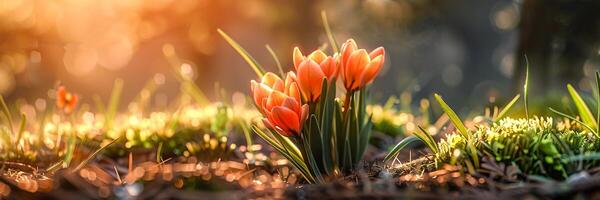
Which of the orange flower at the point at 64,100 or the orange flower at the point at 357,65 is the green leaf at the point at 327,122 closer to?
the orange flower at the point at 357,65

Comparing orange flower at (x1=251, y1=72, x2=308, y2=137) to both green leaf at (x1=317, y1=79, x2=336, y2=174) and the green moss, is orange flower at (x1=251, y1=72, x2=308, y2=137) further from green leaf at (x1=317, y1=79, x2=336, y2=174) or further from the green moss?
the green moss

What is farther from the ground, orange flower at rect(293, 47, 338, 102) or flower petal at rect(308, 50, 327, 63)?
flower petal at rect(308, 50, 327, 63)

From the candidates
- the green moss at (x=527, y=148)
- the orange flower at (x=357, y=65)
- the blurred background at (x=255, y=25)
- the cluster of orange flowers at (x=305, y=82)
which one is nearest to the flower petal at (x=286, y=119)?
the cluster of orange flowers at (x=305, y=82)

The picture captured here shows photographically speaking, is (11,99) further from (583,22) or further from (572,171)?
(572,171)

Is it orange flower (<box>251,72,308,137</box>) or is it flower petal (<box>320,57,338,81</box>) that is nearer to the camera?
orange flower (<box>251,72,308,137</box>)

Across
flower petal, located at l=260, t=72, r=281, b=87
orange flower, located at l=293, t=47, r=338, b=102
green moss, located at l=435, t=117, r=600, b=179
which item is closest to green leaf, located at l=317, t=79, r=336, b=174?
orange flower, located at l=293, t=47, r=338, b=102

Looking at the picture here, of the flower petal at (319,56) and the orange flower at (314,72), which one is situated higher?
the flower petal at (319,56)

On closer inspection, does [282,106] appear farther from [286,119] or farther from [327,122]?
[327,122]

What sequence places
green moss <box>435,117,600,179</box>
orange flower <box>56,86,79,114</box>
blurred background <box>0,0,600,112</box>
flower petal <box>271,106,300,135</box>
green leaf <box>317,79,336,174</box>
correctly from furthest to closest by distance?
blurred background <box>0,0,600,112</box>
orange flower <box>56,86,79,114</box>
green leaf <box>317,79,336,174</box>
flower petal <box>271,106,300,135</box>
green moss <box>435,117,600,179</box>
